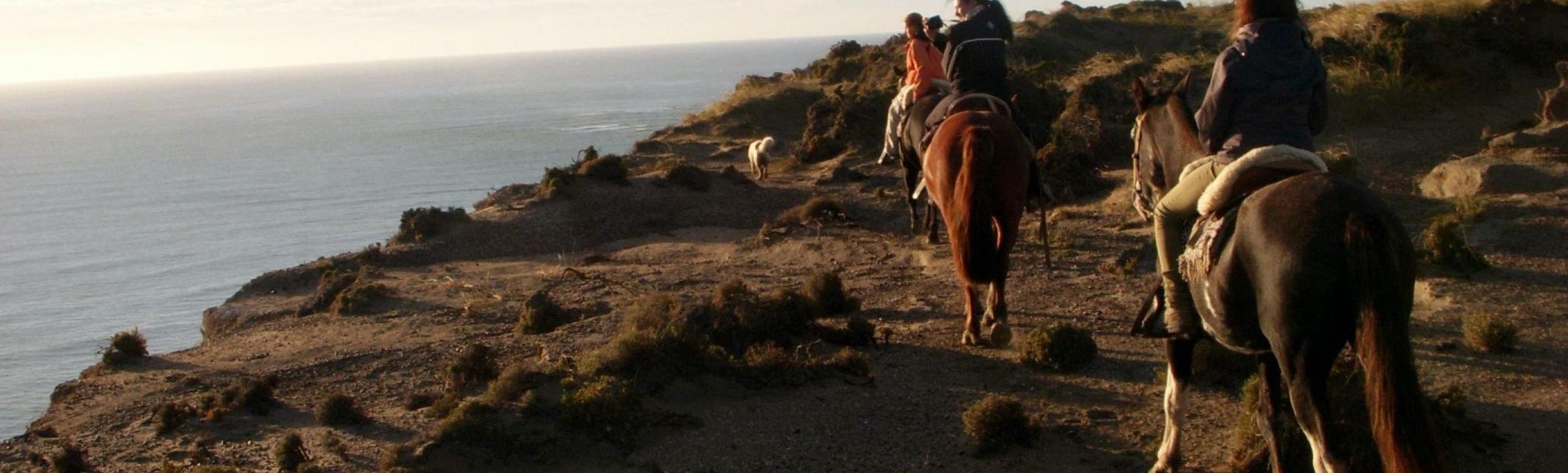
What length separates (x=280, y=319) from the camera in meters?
14.9

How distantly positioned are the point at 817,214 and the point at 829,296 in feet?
18.1

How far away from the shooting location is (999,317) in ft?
30.7

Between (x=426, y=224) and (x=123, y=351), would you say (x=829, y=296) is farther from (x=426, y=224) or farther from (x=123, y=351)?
(x=426, y=224)

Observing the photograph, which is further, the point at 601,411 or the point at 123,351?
the point at 123,351

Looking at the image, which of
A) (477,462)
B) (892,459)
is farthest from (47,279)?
(892,459)

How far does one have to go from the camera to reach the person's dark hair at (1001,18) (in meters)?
11.3

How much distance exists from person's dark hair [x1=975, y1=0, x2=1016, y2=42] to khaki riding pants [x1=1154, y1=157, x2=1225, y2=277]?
17.0 feet

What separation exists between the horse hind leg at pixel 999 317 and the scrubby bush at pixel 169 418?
6.29 meters

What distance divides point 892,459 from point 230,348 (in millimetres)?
8840

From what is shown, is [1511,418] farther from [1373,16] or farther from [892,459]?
[1373,16]

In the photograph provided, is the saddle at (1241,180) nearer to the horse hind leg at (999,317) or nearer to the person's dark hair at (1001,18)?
the horse hind leg at (999,317)

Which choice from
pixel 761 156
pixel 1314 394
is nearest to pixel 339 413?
pixel 1314 394

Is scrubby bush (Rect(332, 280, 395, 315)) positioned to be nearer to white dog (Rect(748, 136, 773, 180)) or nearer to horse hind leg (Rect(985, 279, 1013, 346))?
horse hind leg (Rect(985, 279, 1013, 346))

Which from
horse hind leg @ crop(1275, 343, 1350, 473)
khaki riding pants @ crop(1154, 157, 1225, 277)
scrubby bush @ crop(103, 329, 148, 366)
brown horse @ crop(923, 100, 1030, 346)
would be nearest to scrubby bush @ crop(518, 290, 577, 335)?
brown horse @ crop(923, 100, 1030, 346)
